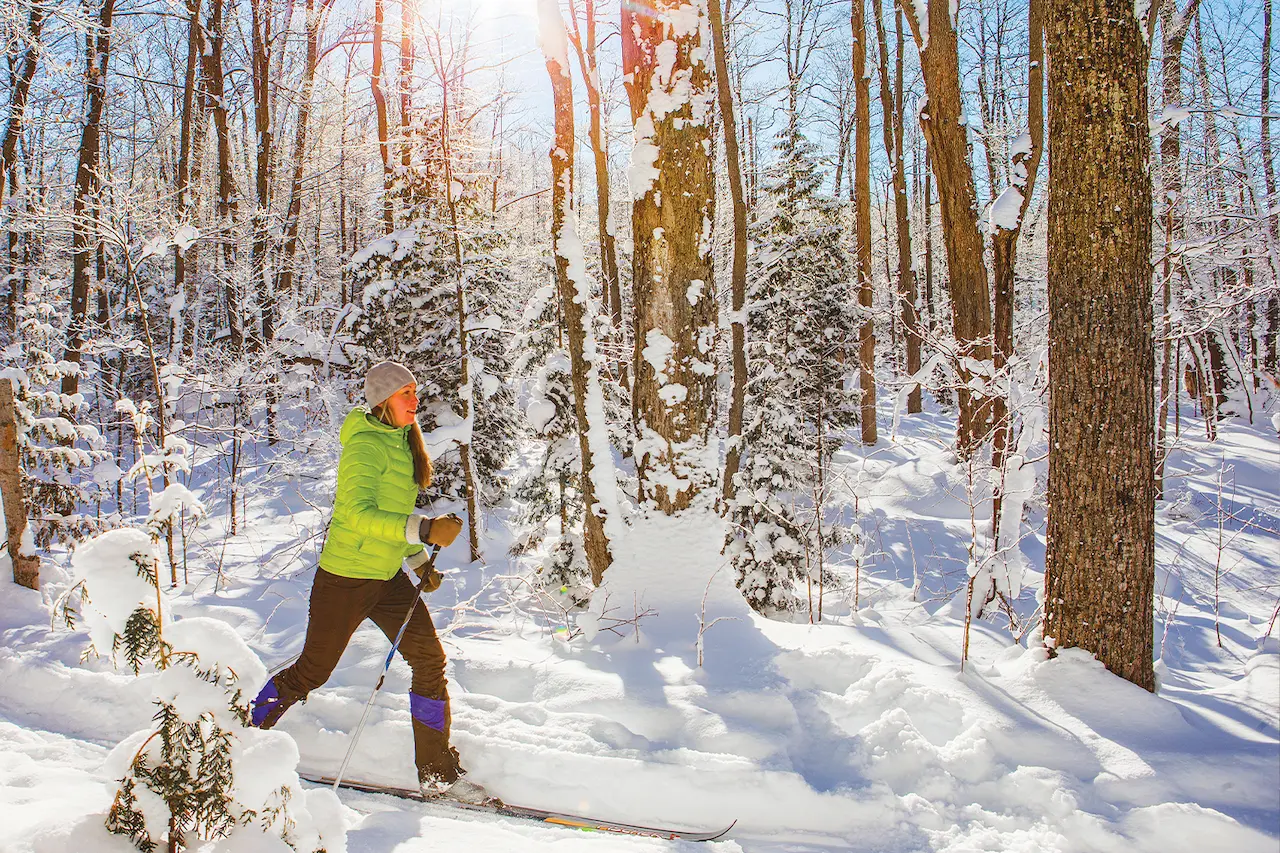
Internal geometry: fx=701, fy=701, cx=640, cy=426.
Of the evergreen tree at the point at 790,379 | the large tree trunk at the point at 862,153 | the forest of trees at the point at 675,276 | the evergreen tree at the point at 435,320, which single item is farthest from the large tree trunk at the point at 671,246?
the large tree trunk at the point at 862,153

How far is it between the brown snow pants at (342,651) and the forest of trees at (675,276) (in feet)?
3.01

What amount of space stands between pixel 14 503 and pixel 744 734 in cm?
714

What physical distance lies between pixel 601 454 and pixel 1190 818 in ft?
15.1

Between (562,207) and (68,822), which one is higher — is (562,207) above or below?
above

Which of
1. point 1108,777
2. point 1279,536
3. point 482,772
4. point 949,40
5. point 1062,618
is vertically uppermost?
point 949,40

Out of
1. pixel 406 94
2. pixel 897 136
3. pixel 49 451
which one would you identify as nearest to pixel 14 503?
pixel 49 451

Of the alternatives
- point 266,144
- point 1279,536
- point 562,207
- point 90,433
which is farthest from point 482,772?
point 266,144

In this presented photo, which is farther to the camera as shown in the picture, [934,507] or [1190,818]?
[934,507]

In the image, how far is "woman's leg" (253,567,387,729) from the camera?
3.54 metres

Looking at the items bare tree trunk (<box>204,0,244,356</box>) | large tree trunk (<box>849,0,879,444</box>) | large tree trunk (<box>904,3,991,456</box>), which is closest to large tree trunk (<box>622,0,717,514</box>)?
large tree trunk (<box>904,3,991,456</box>)

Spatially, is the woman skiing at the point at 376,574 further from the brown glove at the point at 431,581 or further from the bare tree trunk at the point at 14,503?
the bare tree trunk at the point at 14,503

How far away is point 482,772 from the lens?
3.63m

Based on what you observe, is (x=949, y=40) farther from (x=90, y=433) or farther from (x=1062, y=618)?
(x=90, y=433)

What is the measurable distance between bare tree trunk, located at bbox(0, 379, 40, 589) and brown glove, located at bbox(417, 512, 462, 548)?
562cm
